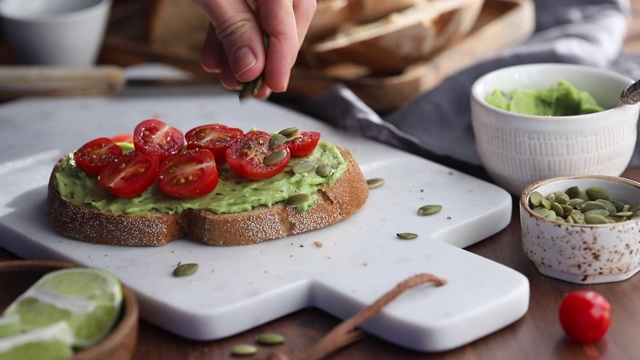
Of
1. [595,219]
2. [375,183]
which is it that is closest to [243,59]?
[375,183]

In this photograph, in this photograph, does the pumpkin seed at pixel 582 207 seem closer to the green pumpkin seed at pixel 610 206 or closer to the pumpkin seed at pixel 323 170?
the green pumpkin seed at pixel 610 206

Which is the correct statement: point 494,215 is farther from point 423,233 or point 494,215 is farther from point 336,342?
point 336,342

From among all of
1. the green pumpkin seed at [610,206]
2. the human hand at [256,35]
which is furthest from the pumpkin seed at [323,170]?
the green pumpkin seed at [610,206]

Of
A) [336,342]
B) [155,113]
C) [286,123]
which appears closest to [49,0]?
[155,113]

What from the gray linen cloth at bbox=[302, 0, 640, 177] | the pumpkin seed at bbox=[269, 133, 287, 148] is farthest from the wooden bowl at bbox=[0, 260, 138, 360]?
the gray linen cloth at bbox=[302, 0, 640, 177]

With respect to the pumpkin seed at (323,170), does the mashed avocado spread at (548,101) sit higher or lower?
higher
